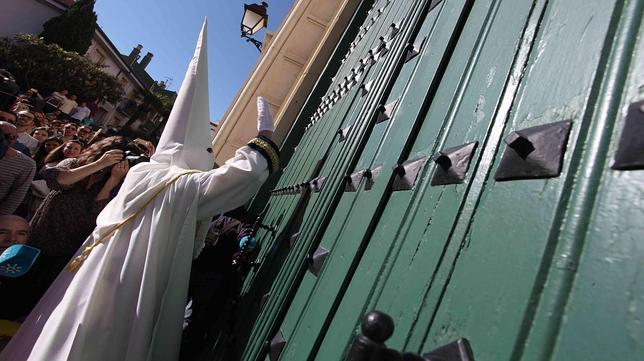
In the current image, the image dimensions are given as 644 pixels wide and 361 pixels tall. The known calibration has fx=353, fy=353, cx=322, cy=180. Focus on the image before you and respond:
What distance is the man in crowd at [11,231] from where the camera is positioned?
2.41 metres

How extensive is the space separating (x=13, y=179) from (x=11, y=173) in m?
Result: 0.06

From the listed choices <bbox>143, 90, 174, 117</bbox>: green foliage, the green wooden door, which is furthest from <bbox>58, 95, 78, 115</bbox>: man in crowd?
<bbox>143, 90, 174, 117</bbox>: green foliage

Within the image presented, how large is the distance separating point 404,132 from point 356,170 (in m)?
0.40

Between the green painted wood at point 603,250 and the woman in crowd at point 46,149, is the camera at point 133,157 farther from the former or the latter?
the green painted wood at point 603,250

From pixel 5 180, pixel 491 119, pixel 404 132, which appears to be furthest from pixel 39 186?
pixel 491 119

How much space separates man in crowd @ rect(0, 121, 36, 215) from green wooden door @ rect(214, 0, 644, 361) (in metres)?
2.99

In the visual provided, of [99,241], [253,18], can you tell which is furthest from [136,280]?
[253,18]

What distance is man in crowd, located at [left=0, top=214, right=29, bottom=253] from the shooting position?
241cm

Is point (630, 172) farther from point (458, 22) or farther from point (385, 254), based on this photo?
point (458, 22)

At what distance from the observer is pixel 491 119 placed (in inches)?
31.0

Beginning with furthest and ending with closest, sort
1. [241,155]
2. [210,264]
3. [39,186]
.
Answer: [39,186], [210,264], [241,155]


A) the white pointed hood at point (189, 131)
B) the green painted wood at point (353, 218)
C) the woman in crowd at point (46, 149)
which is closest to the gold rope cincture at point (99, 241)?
the white pointed hood at point (189, 131)

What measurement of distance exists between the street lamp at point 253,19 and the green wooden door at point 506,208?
22.5 ft

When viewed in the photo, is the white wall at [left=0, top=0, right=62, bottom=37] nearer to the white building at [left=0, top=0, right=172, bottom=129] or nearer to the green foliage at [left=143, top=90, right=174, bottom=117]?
the white building at [left=0, top=0, right=172, bottom=129]
